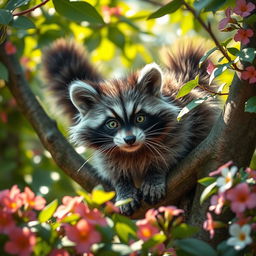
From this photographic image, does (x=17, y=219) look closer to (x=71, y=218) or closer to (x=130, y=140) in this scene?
(x=71, y=218)

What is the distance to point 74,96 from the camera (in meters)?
4.93

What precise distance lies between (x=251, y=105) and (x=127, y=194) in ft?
5.72

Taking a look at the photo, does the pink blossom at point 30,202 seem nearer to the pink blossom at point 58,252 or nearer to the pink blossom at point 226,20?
the pink blossom at point 58,252

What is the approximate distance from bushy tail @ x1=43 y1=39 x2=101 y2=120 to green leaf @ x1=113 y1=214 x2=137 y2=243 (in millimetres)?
2884

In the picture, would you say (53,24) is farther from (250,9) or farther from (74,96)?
(250,9)

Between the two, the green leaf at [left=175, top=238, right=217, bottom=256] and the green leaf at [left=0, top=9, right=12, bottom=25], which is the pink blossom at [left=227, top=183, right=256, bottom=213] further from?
the green leaf at [left=0, top=9, right=12, bottom=25]

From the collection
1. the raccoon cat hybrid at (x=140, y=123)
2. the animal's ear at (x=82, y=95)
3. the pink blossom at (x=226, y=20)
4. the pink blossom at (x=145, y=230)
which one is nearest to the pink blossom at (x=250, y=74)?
the pink blossom at (x=226, y=20)

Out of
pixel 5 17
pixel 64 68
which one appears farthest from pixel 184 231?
pixel 64 68

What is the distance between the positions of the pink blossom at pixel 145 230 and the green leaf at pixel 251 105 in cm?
92

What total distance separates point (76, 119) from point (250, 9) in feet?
8.58

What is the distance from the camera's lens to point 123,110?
15.5 ft

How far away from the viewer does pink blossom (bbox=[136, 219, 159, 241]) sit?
8.04 ft

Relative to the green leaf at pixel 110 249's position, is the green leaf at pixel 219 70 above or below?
above

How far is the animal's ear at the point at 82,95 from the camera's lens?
4.87 metres
